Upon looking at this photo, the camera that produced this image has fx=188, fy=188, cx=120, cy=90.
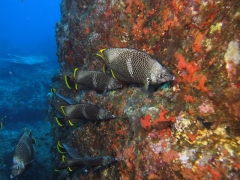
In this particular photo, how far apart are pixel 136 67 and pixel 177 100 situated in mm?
1041

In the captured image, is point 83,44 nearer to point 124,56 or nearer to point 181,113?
point 124,56

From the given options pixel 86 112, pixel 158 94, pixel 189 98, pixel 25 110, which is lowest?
pixel 189 98

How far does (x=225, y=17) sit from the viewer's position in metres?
2.45

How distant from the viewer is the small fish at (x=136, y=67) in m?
2.32

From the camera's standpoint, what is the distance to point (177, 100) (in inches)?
119

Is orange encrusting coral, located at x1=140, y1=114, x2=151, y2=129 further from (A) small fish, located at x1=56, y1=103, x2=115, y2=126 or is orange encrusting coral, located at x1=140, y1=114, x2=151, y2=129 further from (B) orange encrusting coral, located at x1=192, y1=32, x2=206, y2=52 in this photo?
(B) orange encrusting coral, located at x1=192, y1=32, x2=206, y2=52

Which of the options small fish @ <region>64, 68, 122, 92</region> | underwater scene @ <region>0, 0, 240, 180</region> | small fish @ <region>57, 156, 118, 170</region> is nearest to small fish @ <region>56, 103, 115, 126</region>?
underwater scene @ <region>0, 0, 240, 180</region>

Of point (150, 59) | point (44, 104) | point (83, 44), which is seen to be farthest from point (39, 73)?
point (150, 59)

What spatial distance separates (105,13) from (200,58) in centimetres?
289

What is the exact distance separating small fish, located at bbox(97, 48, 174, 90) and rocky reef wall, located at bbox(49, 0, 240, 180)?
0.73 meters

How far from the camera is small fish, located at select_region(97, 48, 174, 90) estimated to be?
2.32 metres

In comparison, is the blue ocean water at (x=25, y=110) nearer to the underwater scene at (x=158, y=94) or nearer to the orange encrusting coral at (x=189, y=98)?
the underwater scene at (x=158, y=94)

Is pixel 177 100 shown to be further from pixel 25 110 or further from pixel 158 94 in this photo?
pixel 25 110

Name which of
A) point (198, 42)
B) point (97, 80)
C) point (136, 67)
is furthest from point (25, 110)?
point (198, 42)
